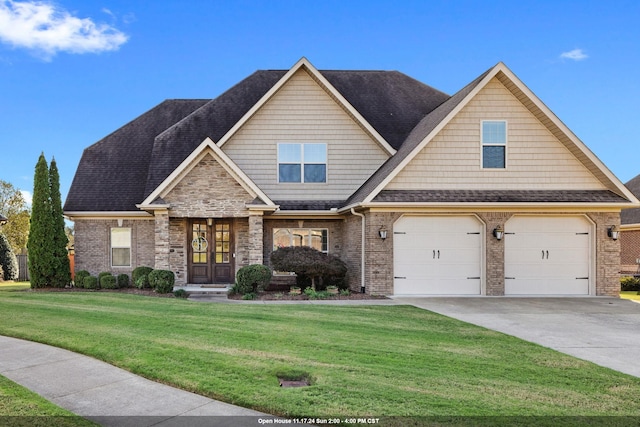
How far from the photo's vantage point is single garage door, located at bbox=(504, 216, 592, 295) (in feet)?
50.0

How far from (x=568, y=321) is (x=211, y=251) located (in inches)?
480

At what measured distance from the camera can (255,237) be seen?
637 inches

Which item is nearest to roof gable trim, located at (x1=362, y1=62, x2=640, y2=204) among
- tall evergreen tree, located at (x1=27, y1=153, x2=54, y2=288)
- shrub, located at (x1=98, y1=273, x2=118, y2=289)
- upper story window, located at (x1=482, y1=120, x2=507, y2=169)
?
upper story window, located at (x1=482, y1=120, x2=507, y2=169)

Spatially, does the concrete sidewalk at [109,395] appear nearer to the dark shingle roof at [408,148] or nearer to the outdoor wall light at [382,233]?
the outdoor wall light at [382,233]

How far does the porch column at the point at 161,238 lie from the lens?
15.8 metres

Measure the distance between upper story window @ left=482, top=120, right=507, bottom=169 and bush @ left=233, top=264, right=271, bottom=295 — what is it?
815 centimetres

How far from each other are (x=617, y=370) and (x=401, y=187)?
9.07 meters

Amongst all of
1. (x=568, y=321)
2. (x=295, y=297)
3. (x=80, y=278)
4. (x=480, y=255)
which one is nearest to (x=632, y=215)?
(x=480, y=255)

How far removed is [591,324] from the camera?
34.2 feet

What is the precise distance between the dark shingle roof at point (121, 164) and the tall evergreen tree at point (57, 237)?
0.71 metres

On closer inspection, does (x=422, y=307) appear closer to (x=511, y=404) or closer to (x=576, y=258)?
(x=576, y=258)

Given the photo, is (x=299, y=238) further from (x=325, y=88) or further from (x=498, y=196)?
(x=498, y=196)

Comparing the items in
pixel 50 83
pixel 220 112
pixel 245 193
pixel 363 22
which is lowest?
pixel 245 193

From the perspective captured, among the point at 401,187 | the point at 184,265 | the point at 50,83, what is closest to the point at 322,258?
the point at 401,187
